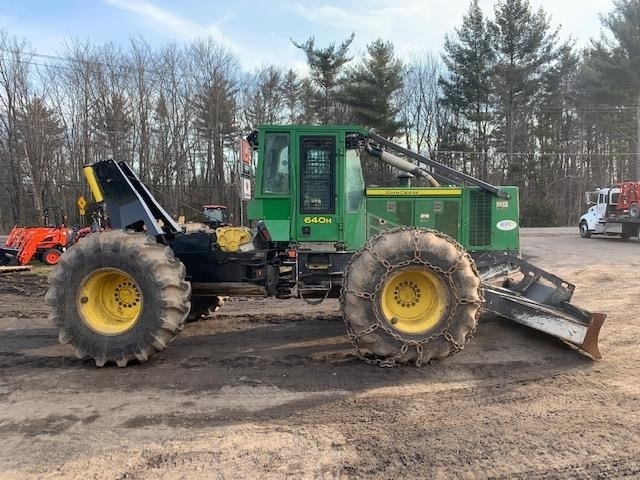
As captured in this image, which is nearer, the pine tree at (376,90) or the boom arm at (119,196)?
the boom arm at (119,196)

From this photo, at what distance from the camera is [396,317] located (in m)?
5.78

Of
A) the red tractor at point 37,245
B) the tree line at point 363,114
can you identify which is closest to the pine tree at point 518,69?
the tree line at point 363,114

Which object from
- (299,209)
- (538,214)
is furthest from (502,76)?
(299,209)

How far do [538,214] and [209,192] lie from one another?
2472 centimetres

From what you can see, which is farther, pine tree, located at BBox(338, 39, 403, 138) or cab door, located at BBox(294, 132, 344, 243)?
pine tree, located at BBox(338, 39, 403, 138)

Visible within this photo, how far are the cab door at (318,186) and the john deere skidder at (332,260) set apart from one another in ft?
0.04

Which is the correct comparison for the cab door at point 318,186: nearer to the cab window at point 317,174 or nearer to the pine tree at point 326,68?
the cab window at point 317,174

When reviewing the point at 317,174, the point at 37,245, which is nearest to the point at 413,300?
the point at 317,174

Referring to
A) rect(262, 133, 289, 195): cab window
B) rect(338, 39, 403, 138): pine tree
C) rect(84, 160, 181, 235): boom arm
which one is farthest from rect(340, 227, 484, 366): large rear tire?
rect(338, 39, 403, 138): pine tree

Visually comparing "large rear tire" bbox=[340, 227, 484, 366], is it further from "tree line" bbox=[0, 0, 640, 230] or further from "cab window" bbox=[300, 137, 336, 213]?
"tree line" bbox=[0, 0, 640, 230]

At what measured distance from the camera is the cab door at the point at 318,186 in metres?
6.37

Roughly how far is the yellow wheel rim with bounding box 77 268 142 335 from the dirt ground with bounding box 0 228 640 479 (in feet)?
1.64

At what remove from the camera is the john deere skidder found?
18.5 ft

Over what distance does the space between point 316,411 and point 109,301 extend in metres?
3.13
